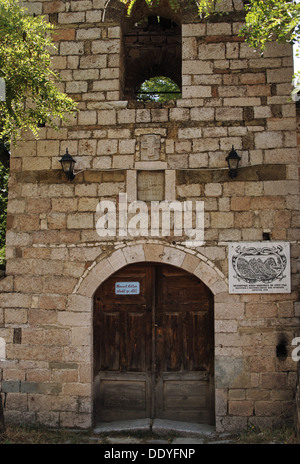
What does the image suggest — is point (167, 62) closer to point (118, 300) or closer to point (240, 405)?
point (118, 300)

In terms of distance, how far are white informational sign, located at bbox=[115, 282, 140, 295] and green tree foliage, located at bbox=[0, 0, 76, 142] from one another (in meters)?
2.10

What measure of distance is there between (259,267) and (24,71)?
3.41 m

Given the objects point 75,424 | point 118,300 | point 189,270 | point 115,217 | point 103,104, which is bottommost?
point 75,424

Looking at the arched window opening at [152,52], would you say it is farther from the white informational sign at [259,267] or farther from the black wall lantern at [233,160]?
the white informational sign at [259,267]

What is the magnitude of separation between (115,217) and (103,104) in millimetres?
1424

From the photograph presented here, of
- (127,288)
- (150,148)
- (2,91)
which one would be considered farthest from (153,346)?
(2,91)

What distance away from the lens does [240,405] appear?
472 cm

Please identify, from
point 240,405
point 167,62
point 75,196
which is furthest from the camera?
point 167,62

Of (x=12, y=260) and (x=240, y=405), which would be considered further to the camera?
(x=12, y=260)

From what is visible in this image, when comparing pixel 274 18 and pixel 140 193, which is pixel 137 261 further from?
pixel 274 18

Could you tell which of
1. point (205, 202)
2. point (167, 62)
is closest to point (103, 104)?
point (205, 202)

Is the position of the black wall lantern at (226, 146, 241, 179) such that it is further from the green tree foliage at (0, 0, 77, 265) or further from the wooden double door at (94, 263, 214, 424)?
the green tree foliage at (0, 0, 77, 265)

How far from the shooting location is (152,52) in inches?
264

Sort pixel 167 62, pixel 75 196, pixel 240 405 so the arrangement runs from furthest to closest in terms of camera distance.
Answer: pixel 167 62 < pixel 75 196 < pixel 240 405
